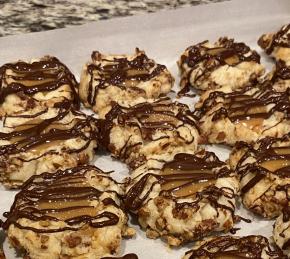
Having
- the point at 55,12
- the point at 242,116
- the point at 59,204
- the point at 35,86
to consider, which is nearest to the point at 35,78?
the point at 35,86

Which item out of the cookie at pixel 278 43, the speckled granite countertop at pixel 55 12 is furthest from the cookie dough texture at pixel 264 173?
the speckled granite countertop at pixel 55 12

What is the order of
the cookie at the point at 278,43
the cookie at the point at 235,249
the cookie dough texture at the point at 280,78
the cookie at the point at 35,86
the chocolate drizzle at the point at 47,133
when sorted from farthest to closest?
the cookie at the point at 278,43 < the cookie dough texture at the point at 280,78 < the cookie at the point at 35,86 < the chocolate drizzle at the point at 47,133 < the cookie at the point at 235,249

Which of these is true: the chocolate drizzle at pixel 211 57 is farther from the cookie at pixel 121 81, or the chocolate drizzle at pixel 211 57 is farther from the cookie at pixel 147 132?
the cookie at pixel 147 132

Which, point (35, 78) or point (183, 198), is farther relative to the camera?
point (35, 78)

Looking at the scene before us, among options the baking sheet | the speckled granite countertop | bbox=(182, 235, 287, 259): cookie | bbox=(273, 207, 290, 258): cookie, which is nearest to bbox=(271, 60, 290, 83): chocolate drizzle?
the baking sheet

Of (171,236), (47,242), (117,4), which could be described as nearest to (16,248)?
(47,242)

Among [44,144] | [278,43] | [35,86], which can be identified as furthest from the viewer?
[278,43]

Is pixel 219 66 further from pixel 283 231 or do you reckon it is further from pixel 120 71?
pixel 283 231
